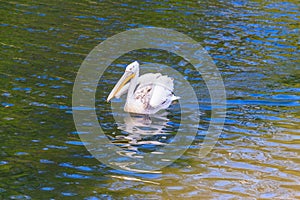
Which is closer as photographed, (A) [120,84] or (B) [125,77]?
(A) [120,84]

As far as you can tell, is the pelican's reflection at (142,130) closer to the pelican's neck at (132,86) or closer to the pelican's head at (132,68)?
the pelican's neck at (132,86)

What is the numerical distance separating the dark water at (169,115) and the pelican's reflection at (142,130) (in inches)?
1.7

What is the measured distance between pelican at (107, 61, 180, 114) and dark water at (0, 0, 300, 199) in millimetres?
377

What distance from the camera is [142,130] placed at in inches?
343

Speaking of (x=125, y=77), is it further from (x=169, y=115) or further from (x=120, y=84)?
(x=169, y=115)

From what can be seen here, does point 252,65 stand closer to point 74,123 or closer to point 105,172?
point 74,123

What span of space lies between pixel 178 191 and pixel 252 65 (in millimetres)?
5446

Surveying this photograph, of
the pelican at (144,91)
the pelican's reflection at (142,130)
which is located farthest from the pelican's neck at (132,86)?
the pelican's reflection at (142,130)

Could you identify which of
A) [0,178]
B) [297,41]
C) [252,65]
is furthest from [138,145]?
[297,41]

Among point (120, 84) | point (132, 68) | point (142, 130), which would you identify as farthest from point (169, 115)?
point (132, 68)

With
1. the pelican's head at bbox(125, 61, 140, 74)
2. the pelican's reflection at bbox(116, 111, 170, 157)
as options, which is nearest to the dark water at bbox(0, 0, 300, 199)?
the pelican's reflection at bbox(116, 111, 170, 157)

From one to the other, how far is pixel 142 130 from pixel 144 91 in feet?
3.92

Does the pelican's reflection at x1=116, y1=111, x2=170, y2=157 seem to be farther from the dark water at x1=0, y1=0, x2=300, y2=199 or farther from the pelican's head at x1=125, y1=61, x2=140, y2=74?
the pelican's head at x1=125, y1=61, x2=140, y2=74

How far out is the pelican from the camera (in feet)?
31.2
